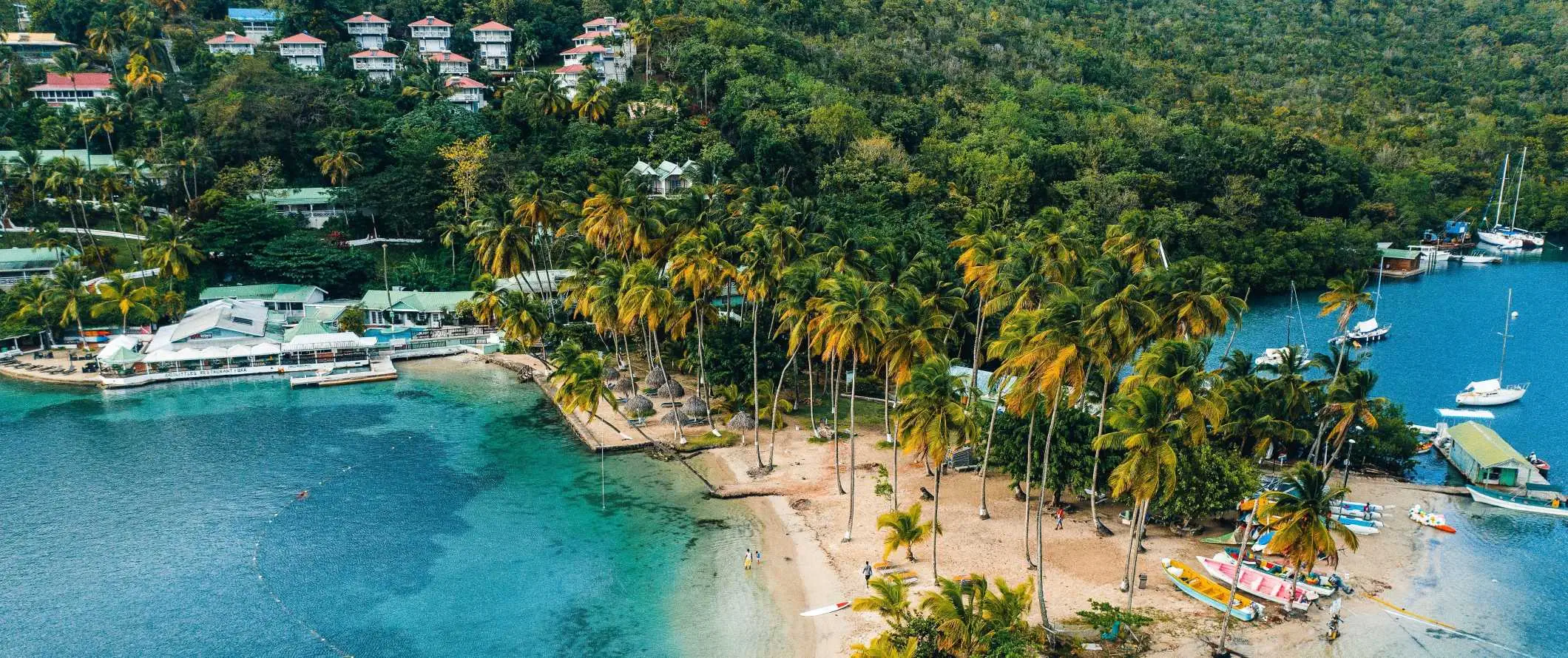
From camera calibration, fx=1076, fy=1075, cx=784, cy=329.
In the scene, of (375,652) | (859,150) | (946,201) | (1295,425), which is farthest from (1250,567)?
(859,150)

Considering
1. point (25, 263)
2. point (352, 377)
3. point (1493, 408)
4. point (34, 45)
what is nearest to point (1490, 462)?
point (1493, 408)

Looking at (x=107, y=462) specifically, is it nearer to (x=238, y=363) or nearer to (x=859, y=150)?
(x=238, y=363)

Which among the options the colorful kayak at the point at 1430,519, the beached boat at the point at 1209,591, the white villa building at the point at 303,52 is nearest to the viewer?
the beached boat at the point at 1209,591

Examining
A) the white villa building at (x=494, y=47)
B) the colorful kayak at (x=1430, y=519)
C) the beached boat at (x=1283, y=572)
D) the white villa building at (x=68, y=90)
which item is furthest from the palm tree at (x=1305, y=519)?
the white villa building at (x=68, y=90)

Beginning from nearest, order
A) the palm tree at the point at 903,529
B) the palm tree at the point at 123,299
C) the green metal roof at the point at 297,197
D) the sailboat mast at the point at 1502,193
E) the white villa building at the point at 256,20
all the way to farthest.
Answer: the palm tree at the point at 903,529 < the palm tree at the point at 123,299 < the green metal roof at the point at 297,197 < the white villa building at the point at 256,20 < the sailboat mast at the point at 1502,193

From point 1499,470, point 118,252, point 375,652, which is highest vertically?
point 118,252

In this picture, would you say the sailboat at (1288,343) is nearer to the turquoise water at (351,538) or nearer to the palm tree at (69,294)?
the turquoise water at (351,538)

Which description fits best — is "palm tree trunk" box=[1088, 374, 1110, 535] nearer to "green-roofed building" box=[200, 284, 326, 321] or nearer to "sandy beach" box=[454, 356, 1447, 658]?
"sandy beach" box=[454, 356, 1447, 658]
